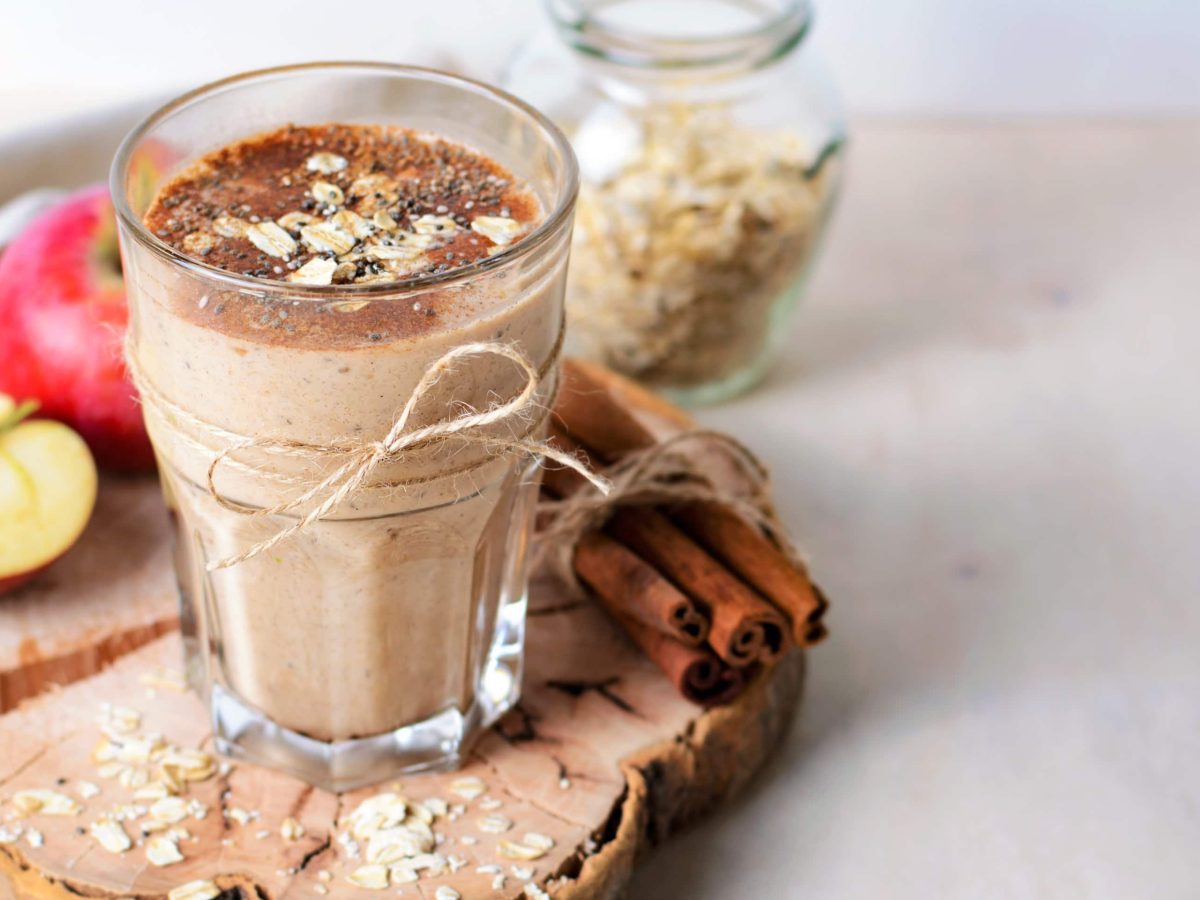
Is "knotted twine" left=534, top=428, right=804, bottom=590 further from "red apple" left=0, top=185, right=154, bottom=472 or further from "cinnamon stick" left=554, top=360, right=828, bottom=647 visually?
"red apple" left=0, top=185, right=154, bottom=472

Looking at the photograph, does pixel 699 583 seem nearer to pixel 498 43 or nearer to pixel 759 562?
pixel 759 562

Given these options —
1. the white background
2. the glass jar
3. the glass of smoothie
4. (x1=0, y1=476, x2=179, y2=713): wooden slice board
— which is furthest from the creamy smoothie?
the white background

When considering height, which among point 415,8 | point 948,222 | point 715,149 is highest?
point 715,149

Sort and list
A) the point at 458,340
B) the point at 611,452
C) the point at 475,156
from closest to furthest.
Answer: the point at 458,340, the point at 475,156, the point at 611,452

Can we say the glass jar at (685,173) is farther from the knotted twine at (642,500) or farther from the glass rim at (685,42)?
the knotted twine at (642,500)

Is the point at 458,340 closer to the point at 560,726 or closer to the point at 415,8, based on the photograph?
the point at 560,726

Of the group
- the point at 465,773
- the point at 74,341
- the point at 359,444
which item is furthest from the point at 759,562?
the point at 74,341

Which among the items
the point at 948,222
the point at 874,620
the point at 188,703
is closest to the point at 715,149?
the point at 874,620
